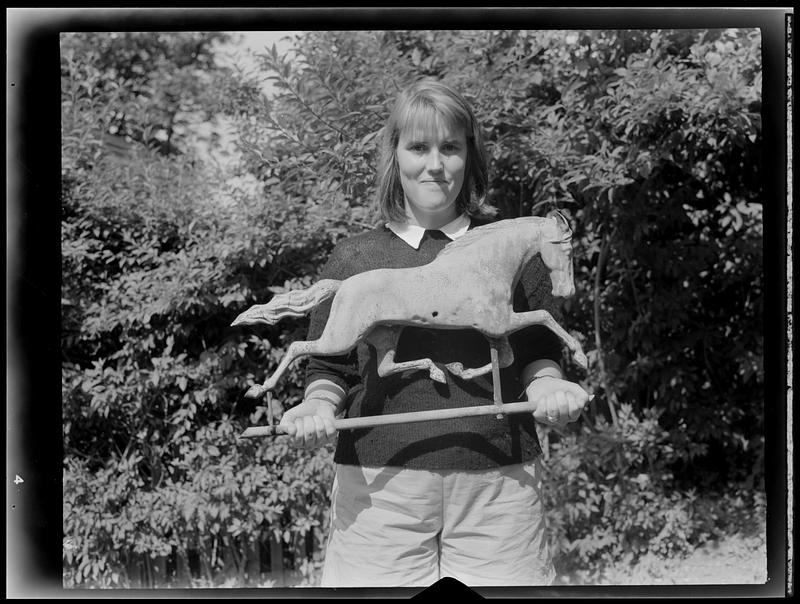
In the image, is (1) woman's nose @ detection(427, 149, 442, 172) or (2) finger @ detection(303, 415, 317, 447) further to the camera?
(1) woman's nose @ detection(427, 149, 442, 172)

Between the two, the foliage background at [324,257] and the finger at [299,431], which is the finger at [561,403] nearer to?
the finger at [299,431]

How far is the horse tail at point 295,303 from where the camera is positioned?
6.04 feet

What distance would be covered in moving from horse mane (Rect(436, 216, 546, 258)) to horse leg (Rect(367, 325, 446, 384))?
8.4 inches

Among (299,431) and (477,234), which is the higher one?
(477,234)

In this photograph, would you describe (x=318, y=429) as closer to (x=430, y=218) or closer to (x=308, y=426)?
(x=308, y=426)

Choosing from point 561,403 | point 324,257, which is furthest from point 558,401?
point 324,257

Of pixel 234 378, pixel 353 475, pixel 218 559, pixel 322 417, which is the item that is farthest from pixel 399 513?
pixel 218 559

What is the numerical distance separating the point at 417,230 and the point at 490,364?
37 cm

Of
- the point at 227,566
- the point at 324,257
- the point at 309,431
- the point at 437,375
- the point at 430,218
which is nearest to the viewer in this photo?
the point at 309,431

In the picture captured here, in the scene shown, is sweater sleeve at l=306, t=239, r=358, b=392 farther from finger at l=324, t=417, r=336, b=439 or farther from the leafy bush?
the leafy bush

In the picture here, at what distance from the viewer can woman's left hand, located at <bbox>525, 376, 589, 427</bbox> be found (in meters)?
1.73

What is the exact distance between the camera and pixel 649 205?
114 inches

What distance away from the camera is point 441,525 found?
1810mm

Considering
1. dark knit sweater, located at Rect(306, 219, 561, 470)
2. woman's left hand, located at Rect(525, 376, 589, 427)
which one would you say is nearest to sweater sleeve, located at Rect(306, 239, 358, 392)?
dark knit sweater, located at Rect(306, 219, 561, 470)
